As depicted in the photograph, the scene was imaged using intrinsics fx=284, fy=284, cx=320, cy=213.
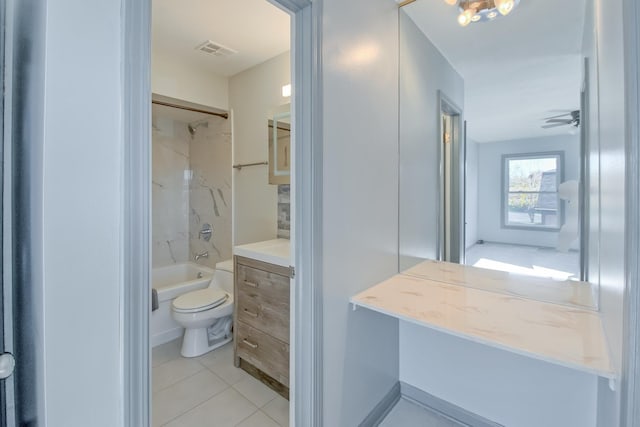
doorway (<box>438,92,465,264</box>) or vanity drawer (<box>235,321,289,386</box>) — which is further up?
doorway (<box>438,92,465,264</box>)

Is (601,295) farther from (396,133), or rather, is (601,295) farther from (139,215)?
(139,215)

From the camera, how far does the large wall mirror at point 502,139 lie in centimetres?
140

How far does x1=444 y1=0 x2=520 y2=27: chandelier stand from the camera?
1.50 meters

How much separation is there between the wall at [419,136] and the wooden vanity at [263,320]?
0.83m

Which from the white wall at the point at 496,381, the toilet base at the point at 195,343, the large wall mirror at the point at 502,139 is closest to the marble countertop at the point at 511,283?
the large wall mirror at the point at 502,139

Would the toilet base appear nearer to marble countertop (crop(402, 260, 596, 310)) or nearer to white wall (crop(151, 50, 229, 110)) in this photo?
marble countertop (crop(402, 260, 596, 310))

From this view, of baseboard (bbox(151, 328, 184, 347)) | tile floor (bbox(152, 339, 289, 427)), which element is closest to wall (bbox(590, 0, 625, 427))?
tile floor (bbox(152, 339, 289, 427))

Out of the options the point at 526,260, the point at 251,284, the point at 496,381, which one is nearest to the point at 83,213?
the point at 251,284

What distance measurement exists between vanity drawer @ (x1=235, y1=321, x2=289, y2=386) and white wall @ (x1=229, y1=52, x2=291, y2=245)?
864 mm

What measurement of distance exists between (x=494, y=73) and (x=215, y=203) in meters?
2.82

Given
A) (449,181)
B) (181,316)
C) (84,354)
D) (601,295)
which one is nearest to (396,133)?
(449,181)

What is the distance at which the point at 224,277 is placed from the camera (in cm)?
278

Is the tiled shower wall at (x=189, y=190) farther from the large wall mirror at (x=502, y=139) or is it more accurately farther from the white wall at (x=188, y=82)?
the large wall mirror at (x=502, y=139)

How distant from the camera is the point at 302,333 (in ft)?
4.13
